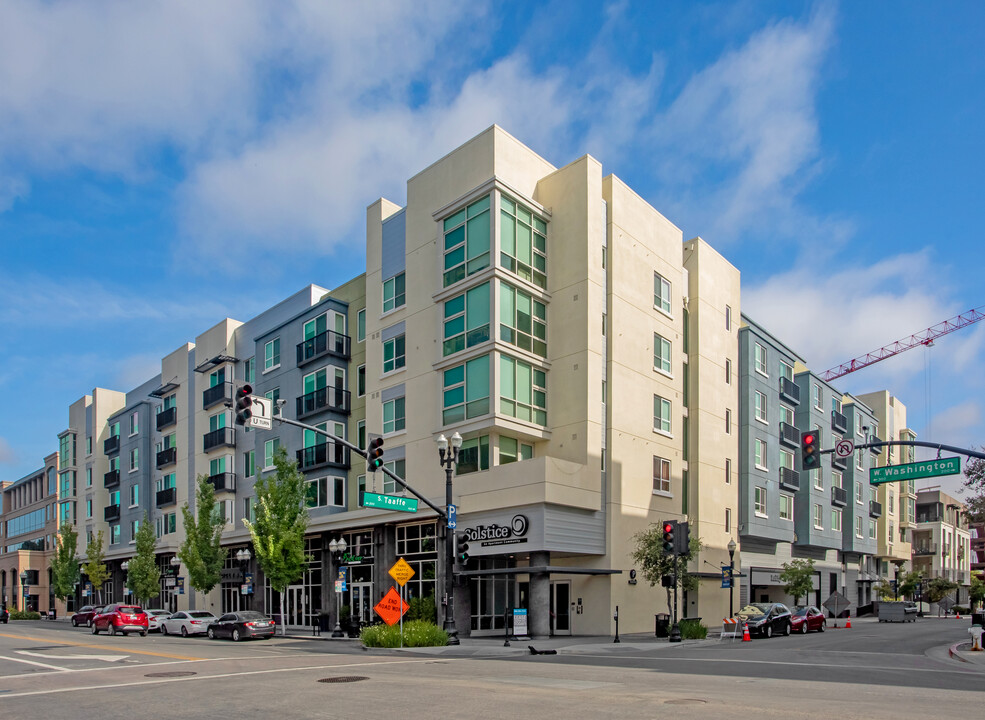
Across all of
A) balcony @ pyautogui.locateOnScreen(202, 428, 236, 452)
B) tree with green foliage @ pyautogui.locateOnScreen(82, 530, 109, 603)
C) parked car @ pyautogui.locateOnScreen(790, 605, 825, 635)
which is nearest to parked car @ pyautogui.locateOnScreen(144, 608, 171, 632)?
balcony @ pyautogui.locateOnScreen(202, 428, 236, 452)

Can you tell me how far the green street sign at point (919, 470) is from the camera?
24719 millimetres

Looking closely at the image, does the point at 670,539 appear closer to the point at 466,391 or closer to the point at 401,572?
the point at 401,572

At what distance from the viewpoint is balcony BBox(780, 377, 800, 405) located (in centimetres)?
5425

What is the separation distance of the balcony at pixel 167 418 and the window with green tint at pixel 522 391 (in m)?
34.5

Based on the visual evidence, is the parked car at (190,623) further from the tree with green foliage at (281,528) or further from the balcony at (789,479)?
the balcony at (789,479)

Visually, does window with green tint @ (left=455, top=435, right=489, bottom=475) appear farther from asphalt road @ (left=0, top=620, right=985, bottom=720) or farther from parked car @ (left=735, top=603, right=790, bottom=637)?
parked car @ (left=735, top=603, right=790, bottom=637)

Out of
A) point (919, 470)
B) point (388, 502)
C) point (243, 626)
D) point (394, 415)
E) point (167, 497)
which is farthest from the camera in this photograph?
point (167, 497)

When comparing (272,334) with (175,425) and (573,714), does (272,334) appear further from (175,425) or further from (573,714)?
(573,714)

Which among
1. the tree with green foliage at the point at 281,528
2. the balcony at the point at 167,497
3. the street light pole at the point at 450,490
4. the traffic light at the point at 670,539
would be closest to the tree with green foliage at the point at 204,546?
the tree with green foliage at the point at 281,528

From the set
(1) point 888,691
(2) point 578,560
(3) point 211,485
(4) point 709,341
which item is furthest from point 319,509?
(1) point 888,691

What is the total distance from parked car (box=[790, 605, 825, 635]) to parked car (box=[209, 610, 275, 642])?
78.8ft

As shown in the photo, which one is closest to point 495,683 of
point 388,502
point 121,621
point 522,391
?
point 388,502

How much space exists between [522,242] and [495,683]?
79.9 ft

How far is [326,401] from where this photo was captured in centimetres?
4488
